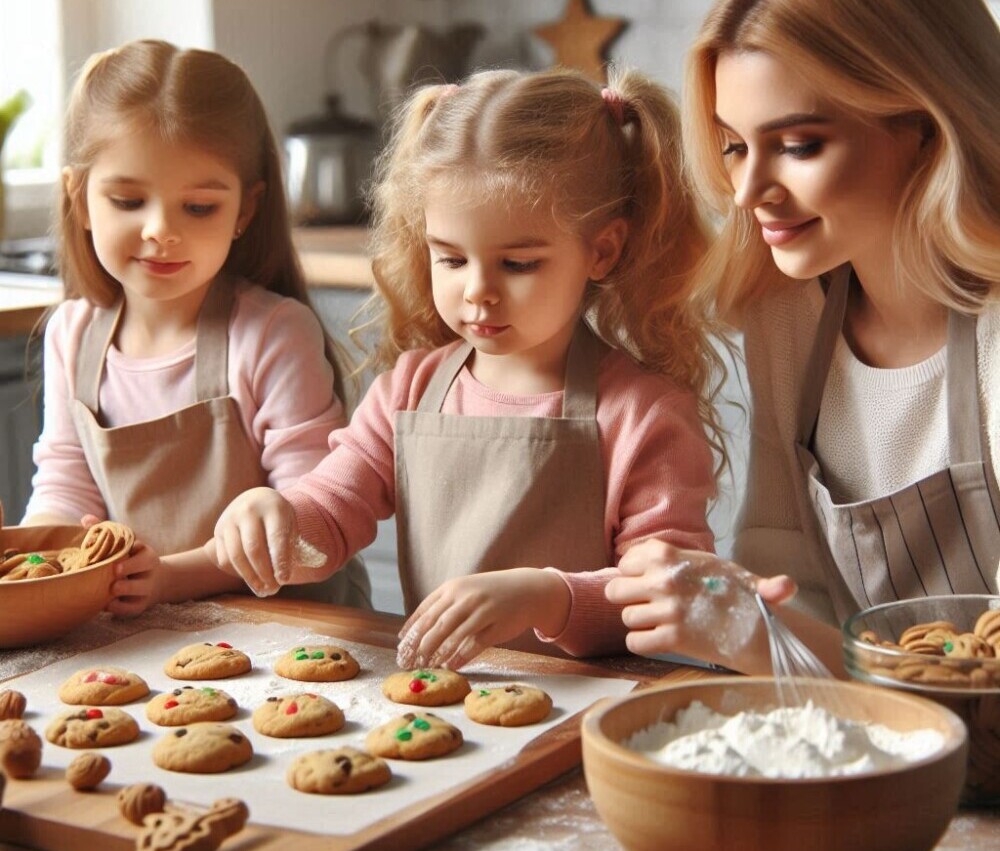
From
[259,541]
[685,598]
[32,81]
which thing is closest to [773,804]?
[685,598]

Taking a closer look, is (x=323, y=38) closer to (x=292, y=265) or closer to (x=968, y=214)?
(x=292, y=265)

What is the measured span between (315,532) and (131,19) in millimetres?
2104

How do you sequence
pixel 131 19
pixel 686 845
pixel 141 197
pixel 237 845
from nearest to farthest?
pixel 686 845 → pixel 237 845 → pixel 141 197 → pixel 131 19

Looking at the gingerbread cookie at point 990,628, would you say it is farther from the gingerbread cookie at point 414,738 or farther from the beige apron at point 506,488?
the beige apron at point 506,488

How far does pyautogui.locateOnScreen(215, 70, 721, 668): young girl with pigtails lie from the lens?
4.32 ft

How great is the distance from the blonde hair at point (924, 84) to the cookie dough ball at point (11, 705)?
2.69 feet

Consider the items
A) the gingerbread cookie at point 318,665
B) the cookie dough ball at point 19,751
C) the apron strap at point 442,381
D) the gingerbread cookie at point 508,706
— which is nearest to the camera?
the cookie dough ball at point 19,751

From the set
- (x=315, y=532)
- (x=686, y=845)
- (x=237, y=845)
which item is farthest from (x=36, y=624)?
(x=686, y=845)

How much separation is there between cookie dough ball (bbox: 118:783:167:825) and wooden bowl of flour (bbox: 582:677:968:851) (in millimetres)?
290

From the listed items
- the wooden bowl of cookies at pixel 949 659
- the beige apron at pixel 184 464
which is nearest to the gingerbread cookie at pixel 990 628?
the wooden bowl of cookies at pixel 949 659

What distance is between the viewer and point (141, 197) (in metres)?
1.56

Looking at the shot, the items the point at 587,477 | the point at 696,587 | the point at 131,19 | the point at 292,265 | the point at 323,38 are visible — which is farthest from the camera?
the point at 323,38

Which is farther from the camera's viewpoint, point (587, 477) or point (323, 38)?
point (323, 38)

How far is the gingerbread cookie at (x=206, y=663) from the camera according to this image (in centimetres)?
116
